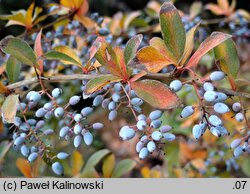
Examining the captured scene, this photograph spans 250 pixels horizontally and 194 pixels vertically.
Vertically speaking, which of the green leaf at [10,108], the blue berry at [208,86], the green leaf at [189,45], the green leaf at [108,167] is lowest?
the green leaf at [108,167]

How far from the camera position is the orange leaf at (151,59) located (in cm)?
68

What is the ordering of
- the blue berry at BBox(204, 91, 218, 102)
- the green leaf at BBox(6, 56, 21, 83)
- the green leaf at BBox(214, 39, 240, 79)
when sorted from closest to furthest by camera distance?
the blue berry at BBox(204, 91, 218, 102)
the green leaf at BBox(214, 39, 240, 79)
the green leaf at BBox(6, 56, 21, 83)

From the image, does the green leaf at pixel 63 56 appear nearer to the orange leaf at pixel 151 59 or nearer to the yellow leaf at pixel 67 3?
the orange leaf at pixel 151 59

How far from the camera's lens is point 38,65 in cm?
79

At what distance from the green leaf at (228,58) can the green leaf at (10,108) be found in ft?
1.22

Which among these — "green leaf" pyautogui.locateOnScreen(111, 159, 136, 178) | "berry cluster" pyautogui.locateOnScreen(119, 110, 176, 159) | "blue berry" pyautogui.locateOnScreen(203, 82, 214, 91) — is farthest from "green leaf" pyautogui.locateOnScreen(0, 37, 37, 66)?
"green leaf" pyautogui.locateOnScreen(111, 159, 136, 178)

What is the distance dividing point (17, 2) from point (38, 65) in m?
1.66

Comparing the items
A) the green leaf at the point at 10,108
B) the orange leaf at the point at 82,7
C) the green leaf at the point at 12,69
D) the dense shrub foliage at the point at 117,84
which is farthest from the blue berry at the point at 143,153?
the orange leaf at the point at 82,7

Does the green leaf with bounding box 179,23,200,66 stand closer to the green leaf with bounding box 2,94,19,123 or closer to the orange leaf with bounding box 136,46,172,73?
the orange leaf with bounding box 136,46,172,73

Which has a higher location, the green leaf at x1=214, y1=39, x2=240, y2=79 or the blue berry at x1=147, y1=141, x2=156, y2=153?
the green leaf at x1=214, y1=39, x2=240, y2=79

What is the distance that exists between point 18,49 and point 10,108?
0.11 m

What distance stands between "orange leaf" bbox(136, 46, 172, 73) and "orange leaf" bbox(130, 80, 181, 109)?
3 centimetres

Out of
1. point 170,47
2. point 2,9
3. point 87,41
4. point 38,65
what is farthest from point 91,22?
point 2,9

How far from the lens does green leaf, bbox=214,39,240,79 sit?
2.35 feet
